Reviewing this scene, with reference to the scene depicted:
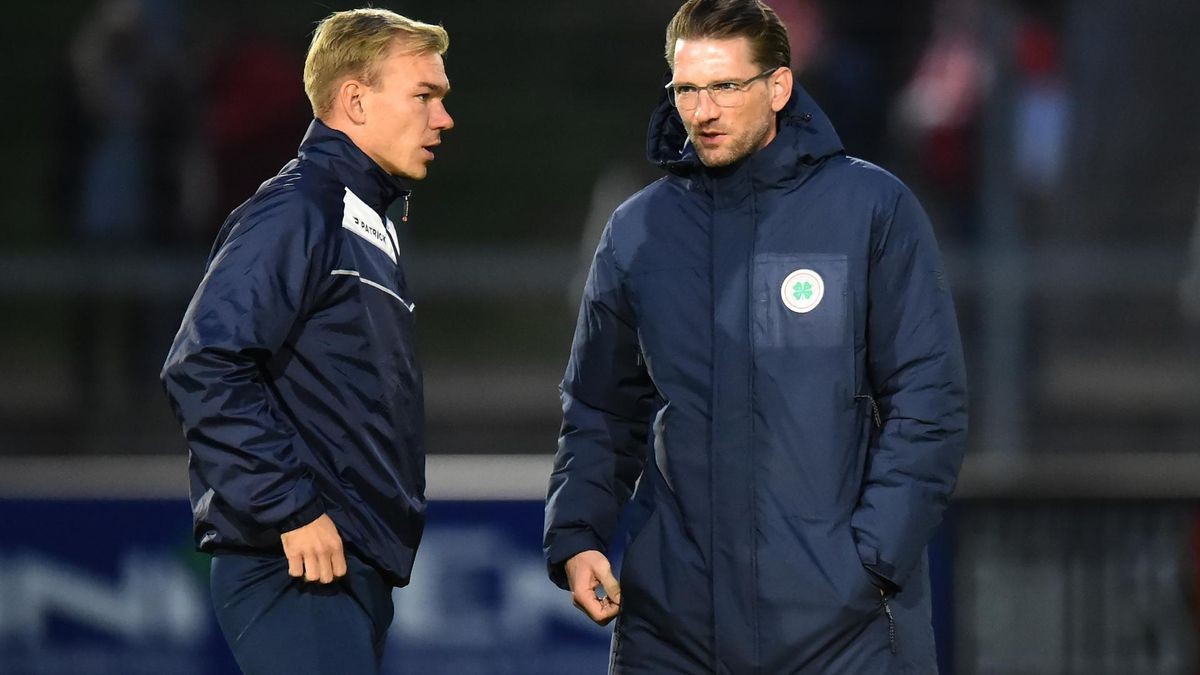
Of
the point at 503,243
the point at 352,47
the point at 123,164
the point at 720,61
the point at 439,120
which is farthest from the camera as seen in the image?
the point at 503,243

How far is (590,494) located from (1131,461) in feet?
10.5

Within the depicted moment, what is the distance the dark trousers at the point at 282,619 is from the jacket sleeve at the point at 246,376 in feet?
0.48

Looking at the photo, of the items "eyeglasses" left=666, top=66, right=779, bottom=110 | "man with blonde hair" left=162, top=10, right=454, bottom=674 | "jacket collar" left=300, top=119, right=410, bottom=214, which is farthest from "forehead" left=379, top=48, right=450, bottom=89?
"eyeglasses" left=666, top=66, right=779, bottom=110

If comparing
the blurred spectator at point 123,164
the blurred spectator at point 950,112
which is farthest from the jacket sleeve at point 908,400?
the blurred spectator at point 123,164

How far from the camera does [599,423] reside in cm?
308

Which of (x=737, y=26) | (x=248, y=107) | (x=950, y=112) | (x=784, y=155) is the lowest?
(x=950, y=112)

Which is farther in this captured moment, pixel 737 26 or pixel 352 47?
pixel 352 47

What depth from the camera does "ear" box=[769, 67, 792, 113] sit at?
2.91 metres

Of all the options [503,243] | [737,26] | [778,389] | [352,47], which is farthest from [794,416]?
[503,243]

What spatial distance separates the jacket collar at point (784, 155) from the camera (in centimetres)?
289

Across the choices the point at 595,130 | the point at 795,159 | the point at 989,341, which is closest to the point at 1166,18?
the point at 989,341

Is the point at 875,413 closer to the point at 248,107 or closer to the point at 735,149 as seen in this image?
the point at 735,149

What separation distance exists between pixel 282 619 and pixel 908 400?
3.44 feet

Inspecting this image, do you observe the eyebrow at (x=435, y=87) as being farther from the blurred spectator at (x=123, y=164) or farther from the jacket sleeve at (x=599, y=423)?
the blurred spectator at (x=123, y=164)
